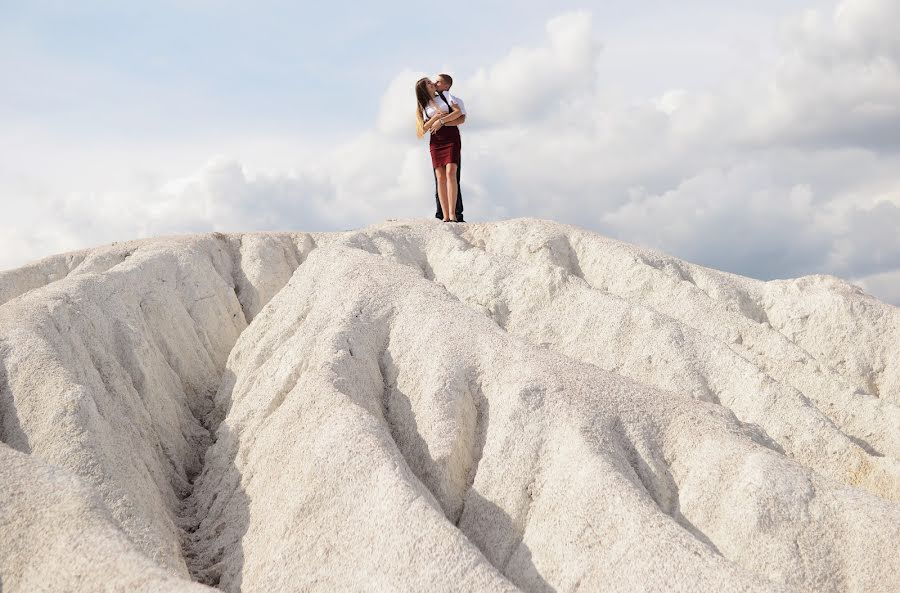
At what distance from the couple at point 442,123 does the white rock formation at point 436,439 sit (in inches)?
116

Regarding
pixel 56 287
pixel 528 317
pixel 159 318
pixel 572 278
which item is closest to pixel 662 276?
pixel 572 278

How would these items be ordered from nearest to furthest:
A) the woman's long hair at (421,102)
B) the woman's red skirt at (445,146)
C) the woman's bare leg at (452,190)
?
1. the woman's long hair at (421,102)
2. the woman's red skirt at (445,146)
3. the woman's bare leg at (452,190)

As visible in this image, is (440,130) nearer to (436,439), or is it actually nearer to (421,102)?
(421,102)

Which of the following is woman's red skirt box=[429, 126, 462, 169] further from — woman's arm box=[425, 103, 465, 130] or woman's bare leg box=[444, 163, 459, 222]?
woman's arm box=[425, 103, 465, 130]

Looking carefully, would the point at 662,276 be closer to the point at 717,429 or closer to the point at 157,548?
the point at 717,429

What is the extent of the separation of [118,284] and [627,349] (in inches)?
515

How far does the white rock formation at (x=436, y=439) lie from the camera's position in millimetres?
12875

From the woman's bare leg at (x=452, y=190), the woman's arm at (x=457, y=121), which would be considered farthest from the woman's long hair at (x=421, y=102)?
the woman's bare leg at (x=452, y=190)

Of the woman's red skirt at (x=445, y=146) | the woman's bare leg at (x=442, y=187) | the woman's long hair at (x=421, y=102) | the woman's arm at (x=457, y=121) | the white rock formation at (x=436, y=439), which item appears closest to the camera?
the white rock formation at (x=436, y=439)

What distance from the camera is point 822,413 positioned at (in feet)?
64.2

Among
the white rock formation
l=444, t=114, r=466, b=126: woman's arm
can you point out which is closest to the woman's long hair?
l=444, t=114, r=466, b=126: woman's arm

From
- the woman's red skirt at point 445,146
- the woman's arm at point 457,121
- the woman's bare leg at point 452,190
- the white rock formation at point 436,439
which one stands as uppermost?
the woman's arm at point 457,121

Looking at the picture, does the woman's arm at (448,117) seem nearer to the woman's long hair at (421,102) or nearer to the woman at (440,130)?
the woman at (440,130)

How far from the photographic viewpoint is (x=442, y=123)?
22.2 metres
